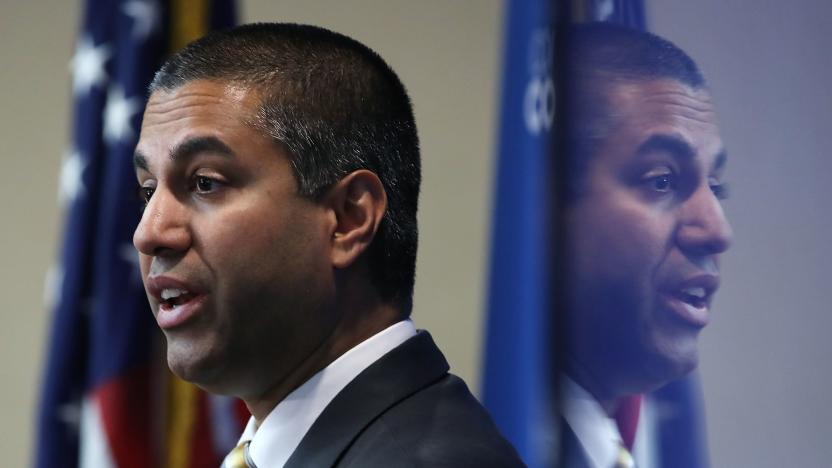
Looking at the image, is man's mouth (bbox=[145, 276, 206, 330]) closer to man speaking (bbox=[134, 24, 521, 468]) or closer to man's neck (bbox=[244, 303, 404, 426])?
man speaking (bbox=[134, 24, 521, 468])

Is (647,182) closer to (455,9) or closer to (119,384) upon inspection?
(455,9)

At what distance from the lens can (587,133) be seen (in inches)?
66.3

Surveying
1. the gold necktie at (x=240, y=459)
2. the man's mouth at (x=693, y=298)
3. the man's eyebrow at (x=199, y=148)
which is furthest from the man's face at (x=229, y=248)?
the man's mouth at (x=693, y=298)

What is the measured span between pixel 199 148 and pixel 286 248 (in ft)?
0.48

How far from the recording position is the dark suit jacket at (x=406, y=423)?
104 cm

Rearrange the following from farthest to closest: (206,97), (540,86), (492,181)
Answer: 1. (492,181)
2. (540,86)
3. (206,97)

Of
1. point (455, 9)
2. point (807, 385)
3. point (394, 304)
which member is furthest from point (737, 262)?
point (455, 9)

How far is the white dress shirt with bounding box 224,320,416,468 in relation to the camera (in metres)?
1.19

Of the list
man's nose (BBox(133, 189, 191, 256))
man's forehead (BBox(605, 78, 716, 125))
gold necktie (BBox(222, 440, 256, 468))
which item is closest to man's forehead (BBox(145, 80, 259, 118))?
man's nose (BBox(133, 189, 191, 256))

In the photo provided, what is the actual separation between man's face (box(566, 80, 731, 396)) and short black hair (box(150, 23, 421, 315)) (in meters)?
0.39

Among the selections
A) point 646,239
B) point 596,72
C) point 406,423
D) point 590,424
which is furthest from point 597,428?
point 406,423

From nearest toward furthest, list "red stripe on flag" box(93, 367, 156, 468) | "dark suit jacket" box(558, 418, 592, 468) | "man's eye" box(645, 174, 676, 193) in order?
"man's eye" box(645, 174, 676, 193) → "dark suit jacket" box(558, 418, 592, 468) → "red stripe on flag" box(93, 367, 156, 468)

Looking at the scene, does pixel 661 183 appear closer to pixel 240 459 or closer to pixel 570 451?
pixel 570 451

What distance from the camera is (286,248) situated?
1.17 metres
